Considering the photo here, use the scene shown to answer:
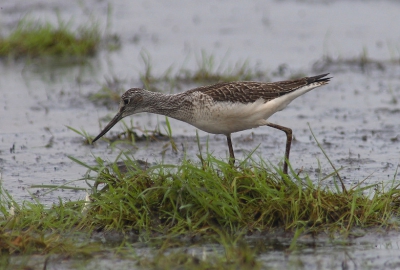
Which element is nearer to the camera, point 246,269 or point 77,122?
point 246,269

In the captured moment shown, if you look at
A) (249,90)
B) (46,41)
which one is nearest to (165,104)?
(249,90)

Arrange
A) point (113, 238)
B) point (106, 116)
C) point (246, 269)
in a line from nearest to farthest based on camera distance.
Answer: point (246, 269)
point (113, 238)
point (106, 116)

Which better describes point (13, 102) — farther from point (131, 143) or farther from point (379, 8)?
point (379, 8)

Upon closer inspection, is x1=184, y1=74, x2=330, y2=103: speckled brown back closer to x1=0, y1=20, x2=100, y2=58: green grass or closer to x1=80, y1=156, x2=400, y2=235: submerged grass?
x1=80, y1=156, x2=400, y2=235: submerged grass

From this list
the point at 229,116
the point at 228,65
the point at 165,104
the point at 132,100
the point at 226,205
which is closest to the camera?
the point at 226,205

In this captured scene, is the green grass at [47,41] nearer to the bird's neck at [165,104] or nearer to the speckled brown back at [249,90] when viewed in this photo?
the bird's neck at [165,104]

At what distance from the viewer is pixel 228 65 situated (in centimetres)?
1260

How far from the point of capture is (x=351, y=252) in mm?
6152

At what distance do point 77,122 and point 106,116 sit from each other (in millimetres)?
500

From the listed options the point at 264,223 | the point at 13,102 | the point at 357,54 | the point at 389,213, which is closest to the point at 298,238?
the point at 264,223

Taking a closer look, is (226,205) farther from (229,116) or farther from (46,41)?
(46,41)

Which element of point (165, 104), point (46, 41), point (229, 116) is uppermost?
point (46, 41)

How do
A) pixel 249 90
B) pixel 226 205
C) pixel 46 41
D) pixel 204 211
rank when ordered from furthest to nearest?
pixel 46 41, pixel 249 90, pixel 204 211, pixel 226 205

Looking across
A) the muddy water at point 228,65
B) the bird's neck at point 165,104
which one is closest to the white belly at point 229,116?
the bird's neck at point 165,104
